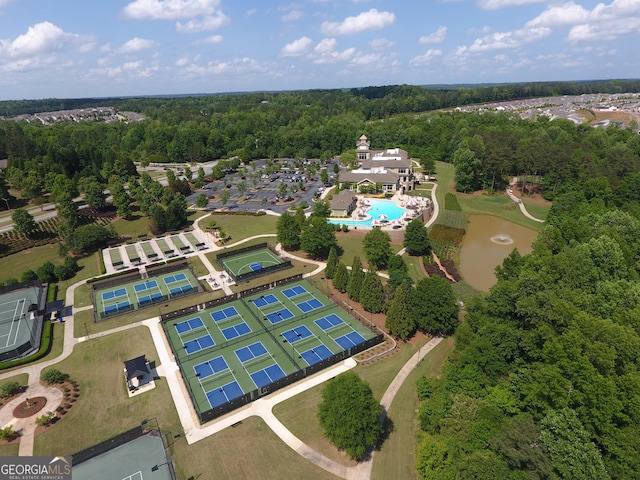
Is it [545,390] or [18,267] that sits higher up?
[545,390]

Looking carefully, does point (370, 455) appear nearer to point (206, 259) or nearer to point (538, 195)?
point (206, 259)

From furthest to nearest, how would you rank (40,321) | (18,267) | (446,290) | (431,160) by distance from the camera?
(431,160), (18,267), (40,321), (446,290)

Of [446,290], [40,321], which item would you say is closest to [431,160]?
[446,290]

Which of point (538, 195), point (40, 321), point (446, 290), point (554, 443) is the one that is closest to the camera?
point (554, 443)

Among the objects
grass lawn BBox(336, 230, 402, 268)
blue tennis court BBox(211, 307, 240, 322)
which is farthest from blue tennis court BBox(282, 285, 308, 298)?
grass lawn BBox(336, 230, 402, 268)

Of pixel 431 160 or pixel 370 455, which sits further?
pixel 431 160

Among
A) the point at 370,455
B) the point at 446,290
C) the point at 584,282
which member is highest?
the point at 584,282

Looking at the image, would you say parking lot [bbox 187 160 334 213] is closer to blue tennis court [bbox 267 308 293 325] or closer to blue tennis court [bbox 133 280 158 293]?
blue tennis court [bbox 133 280 158 293]

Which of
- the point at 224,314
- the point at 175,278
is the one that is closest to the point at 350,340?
the point at 224,314
